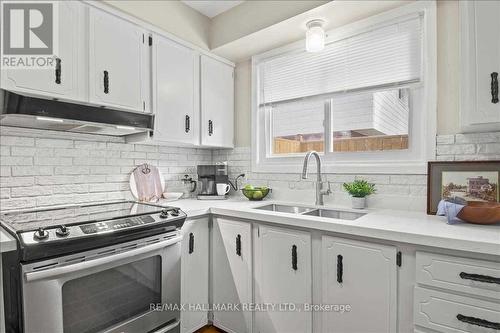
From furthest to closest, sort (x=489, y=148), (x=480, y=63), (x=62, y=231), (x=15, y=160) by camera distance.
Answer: (x=15, y=160), (x=489, y=148), (x=480, y=63), (x=62, y=231)

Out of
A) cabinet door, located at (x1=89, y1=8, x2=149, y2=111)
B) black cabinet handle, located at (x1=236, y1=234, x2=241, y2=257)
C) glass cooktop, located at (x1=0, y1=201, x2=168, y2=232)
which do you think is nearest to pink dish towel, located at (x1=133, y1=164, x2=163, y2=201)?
glass cooktop, located at (x1=0, y1=201, x2=168, y2=232)

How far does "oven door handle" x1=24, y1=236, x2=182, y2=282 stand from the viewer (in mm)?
1202

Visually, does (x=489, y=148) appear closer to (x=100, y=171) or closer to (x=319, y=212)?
(x=319, y=212)

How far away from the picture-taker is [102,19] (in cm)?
184

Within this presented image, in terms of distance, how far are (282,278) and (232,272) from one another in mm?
426

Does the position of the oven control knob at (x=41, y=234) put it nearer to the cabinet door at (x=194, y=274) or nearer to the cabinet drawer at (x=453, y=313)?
the cabinet door at (x=194, y=274)

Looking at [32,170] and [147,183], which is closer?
[32,170]

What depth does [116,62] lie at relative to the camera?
1.91 metres

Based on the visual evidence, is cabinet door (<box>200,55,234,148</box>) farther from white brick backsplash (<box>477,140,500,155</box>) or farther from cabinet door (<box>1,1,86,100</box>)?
white brick backsplash (<box>477,140,500,155</box>)

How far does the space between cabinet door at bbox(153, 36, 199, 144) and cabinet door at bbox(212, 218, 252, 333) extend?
0.81 m

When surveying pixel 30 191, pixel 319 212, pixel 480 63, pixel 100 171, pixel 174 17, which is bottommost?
pixel 319 212

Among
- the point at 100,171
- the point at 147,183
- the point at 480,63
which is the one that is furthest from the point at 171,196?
the point at 480,63

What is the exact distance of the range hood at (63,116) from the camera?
4.51 feet

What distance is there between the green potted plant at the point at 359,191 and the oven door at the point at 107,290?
1.23 metres
